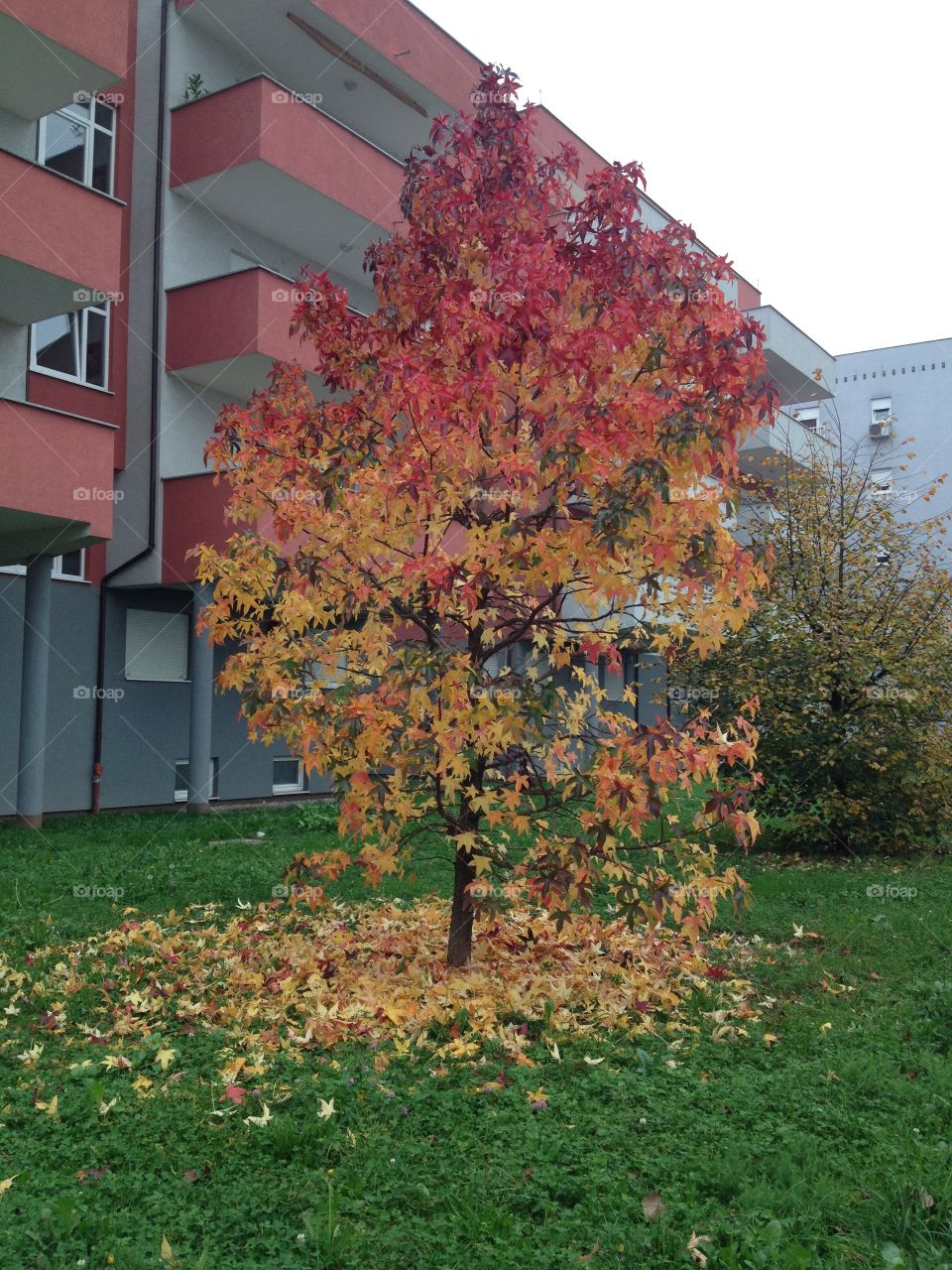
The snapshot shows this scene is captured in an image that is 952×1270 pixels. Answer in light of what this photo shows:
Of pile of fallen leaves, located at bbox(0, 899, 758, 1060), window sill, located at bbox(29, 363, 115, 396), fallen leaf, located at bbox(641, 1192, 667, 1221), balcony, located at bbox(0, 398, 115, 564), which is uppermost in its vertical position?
window sill, located at bbox(29, 363, 115, 396)

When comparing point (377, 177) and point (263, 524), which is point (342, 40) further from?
point (263, 524)

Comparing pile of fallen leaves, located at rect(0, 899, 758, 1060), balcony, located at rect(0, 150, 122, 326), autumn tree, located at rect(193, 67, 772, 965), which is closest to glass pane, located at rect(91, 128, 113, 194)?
balcony, located at rect(0, 150, 122, 326)

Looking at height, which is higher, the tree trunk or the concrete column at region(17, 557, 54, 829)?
the concrete column at region(17, 557, 54, 829)

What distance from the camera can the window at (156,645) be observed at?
15.5 metres

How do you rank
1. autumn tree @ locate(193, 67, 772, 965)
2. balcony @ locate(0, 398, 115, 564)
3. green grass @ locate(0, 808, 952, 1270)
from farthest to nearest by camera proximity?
balcony @ locate(0, 398, 115, 564) < autumn tree @ locate(193, 67, 772, 965) < green grass @ locate(0, 808, 952, 1270)

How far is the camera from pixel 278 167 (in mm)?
14555

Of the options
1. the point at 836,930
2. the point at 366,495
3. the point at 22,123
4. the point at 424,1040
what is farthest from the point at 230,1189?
the point at 22,123

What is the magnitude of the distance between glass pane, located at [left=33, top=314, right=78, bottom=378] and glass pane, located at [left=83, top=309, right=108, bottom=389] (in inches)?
10.5

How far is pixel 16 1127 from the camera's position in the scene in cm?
425

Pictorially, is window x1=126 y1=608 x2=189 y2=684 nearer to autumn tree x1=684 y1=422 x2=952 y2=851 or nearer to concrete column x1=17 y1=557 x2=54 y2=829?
concrete column x1=17 y1=557 x2=54 y2=829

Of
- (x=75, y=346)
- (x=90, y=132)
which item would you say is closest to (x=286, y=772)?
(x=75, y=346)

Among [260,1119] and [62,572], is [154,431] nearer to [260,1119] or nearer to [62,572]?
[62,572]

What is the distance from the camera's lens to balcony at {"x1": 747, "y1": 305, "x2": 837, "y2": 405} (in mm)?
28922

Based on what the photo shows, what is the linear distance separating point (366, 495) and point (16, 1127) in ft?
10.6
